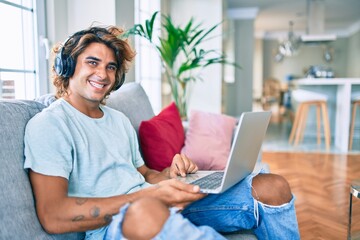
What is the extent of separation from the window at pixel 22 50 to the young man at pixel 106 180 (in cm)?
62

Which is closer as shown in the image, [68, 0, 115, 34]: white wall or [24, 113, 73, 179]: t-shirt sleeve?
[24, 113, 73, 179]: t-shirt sleeve

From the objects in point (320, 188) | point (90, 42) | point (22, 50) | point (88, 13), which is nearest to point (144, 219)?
point (90, 42)

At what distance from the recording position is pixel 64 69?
1180 mm

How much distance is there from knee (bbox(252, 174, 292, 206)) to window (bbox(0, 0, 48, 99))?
1.25 metres

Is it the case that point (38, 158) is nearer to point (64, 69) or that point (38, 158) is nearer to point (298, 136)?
point (64, 69)

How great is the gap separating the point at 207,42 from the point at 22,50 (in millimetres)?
3377

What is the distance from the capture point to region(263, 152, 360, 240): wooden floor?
2.22 m

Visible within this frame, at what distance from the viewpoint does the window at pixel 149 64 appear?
137 inches

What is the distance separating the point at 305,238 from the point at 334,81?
142 inches

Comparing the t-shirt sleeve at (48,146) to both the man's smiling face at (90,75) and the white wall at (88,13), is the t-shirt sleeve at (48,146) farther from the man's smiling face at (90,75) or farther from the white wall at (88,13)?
the white wall at (88,13)

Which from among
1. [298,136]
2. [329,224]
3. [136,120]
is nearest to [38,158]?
[136,120]

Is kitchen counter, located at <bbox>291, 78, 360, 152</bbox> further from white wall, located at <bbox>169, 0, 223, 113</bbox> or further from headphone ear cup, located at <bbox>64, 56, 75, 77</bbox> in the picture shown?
headphone ear cup, located at <bbox>64, 56, 75, 77</bbox>

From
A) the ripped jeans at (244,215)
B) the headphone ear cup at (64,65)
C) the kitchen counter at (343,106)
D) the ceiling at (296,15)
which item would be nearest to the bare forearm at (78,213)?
the ripped jeans at (244,215)

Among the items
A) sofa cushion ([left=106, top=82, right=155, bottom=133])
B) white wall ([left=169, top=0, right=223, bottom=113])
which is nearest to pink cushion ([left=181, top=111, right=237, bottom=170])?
sofa cushion ([left=106, top=82, right=155, bottom=133])
